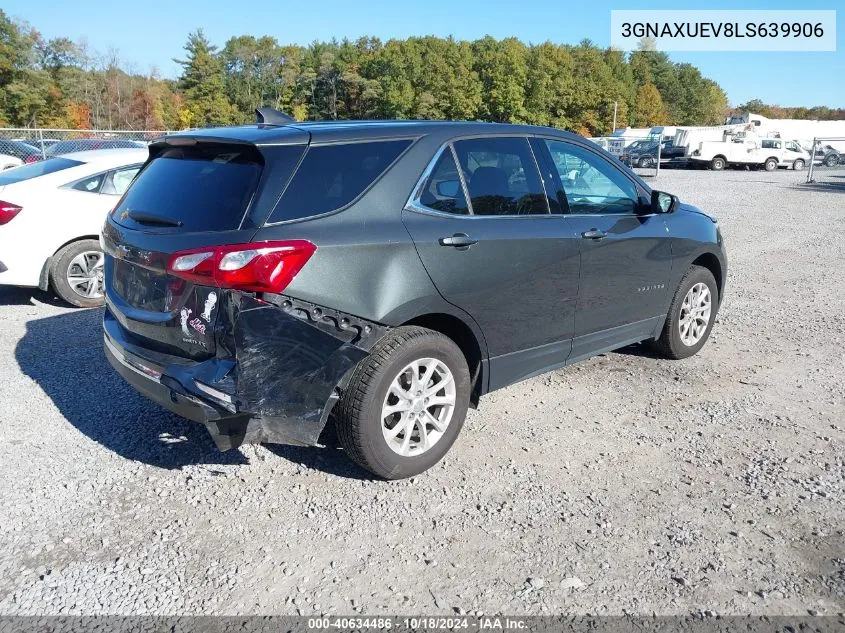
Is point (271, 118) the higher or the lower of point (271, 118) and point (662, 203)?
the higher

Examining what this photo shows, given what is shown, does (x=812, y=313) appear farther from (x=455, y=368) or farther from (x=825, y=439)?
(x=455, y=368)

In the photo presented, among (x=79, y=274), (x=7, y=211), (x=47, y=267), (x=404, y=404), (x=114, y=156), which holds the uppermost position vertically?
(x=114, y=156)

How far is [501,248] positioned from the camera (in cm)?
390

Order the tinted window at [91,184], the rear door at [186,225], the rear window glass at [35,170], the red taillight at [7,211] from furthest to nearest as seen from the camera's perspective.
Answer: the tinted window at [91,184], the rear window glass at [35,170], the red taillight at [7,211], the rear door at [186,225]

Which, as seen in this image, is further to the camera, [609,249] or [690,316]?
[690,316]

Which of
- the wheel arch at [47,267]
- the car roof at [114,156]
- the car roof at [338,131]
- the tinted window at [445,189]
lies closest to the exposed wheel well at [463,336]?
the tinted window at [445,189]

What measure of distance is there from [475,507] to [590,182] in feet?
7.72

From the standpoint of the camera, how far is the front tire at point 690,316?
17.5ft

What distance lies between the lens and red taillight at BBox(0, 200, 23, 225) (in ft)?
21.5

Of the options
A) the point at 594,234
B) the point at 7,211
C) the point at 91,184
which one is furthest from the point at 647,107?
the point at 594,234

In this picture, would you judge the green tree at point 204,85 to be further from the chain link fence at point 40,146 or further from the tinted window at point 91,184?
the tinted window at point 91,184

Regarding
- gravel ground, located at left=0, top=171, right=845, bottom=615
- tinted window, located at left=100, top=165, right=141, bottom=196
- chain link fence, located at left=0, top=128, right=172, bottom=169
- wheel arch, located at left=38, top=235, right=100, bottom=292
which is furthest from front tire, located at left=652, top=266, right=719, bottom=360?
chain link fence, located at left=0, top=128, right=172, bottom=169

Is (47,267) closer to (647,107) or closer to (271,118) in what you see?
(271,118)

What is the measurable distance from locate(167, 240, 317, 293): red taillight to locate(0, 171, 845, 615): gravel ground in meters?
1.13
